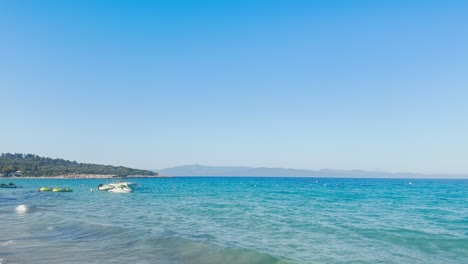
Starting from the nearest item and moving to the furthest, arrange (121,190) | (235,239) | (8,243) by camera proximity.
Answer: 1. (8,243)
2. (235,239)
3. (121,190)

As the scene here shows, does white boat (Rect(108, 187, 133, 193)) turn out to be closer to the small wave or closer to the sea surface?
the sea surface

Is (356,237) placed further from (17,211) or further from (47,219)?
(17,211)

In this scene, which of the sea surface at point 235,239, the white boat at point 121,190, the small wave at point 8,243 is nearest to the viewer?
the sea surface at point 235,239

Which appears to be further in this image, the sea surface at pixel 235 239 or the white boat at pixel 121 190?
the white boat at pixel 121 190

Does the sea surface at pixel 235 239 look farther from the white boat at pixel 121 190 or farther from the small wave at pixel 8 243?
the white boat at pixel 121 190

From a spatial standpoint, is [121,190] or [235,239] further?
[121,190]

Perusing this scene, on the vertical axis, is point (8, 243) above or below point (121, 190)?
below

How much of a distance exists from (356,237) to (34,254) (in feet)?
47.1

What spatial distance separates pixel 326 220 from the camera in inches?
1016

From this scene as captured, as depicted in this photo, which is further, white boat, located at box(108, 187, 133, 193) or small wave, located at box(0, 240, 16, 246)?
white boat, located at box(108, 187, 133, 193)

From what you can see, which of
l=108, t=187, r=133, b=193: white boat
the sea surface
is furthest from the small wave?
l=108, t=187, r=133, b=193: white boat

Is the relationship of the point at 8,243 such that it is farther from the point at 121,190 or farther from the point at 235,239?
the point at 121,190

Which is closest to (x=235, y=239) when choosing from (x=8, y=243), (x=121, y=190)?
(x=8, y=243)

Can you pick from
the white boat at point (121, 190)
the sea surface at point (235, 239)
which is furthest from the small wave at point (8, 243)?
the white boat at point (121, 190)
